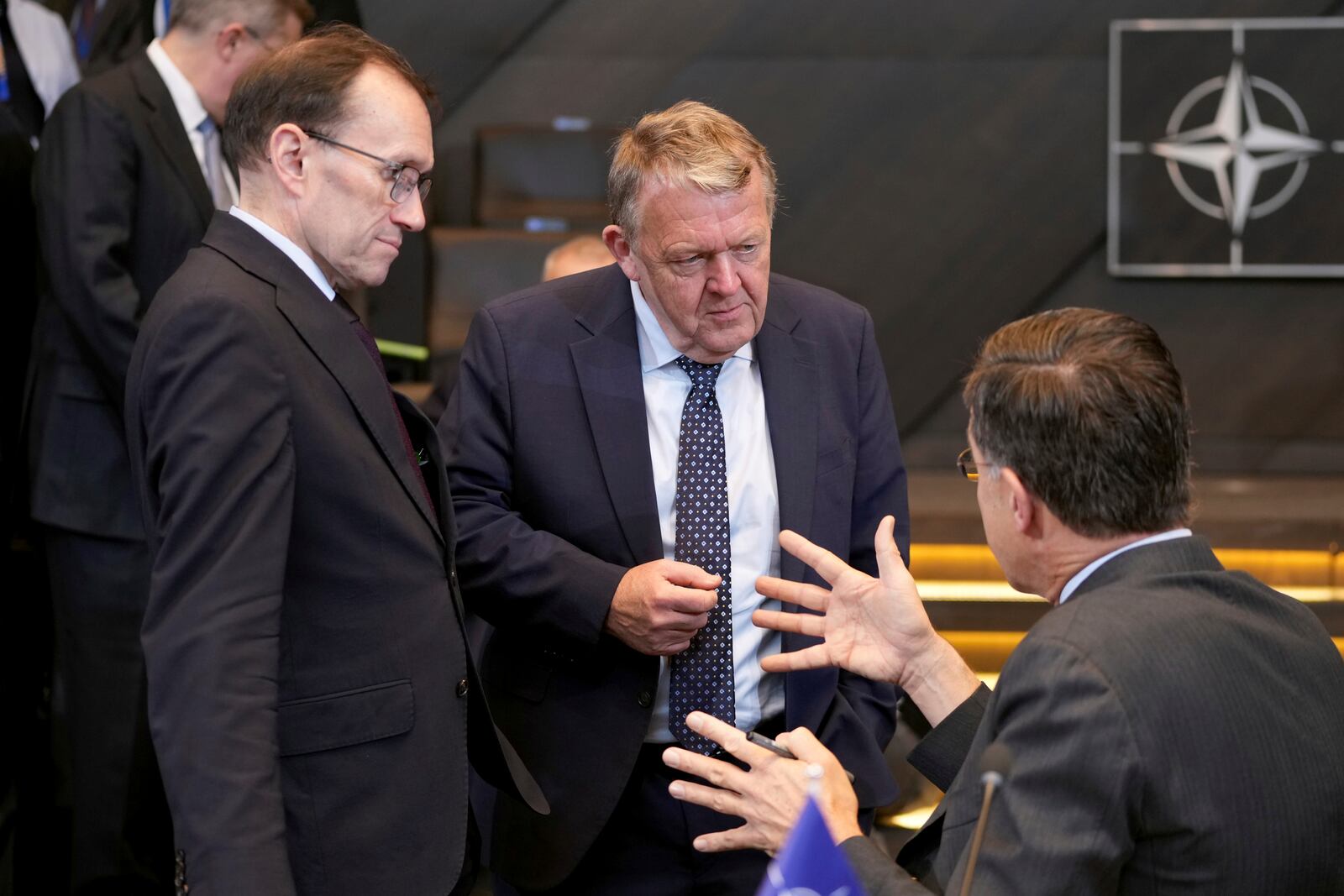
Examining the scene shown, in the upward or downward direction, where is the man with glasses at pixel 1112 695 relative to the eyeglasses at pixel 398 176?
downward

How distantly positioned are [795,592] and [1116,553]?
1.97 ft

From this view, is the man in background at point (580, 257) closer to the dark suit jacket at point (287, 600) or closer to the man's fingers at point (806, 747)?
the dark suit jacket at point (287, 600)

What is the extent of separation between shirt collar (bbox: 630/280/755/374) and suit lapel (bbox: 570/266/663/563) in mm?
14

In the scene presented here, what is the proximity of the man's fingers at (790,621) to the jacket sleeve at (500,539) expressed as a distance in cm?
21

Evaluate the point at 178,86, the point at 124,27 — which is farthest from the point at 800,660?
the point at 124,27

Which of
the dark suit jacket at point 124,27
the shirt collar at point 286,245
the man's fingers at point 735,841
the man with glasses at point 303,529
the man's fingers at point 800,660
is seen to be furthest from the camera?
the dark suit jacket at point 124,27

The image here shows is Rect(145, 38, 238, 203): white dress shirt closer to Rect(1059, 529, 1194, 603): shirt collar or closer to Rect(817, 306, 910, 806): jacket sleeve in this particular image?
Rect(817, 306, 910, 806): jacket sleeve

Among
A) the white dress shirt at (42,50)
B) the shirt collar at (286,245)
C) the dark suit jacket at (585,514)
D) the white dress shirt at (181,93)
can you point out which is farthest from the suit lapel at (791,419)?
the white dress shirt at (42,50)

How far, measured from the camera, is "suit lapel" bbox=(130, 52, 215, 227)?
3139 mm

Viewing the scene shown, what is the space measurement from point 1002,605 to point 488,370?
2.41 m

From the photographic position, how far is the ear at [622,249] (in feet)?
7.31

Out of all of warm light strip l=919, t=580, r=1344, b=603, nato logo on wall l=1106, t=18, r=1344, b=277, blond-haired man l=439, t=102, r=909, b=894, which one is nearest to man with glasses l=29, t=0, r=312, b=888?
blond-haired man l=439, t=102, r=909, b=894

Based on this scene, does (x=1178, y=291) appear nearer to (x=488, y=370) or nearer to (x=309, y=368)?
(x=488, y=370)

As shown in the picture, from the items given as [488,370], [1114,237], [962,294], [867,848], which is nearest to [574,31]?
[962,294]
